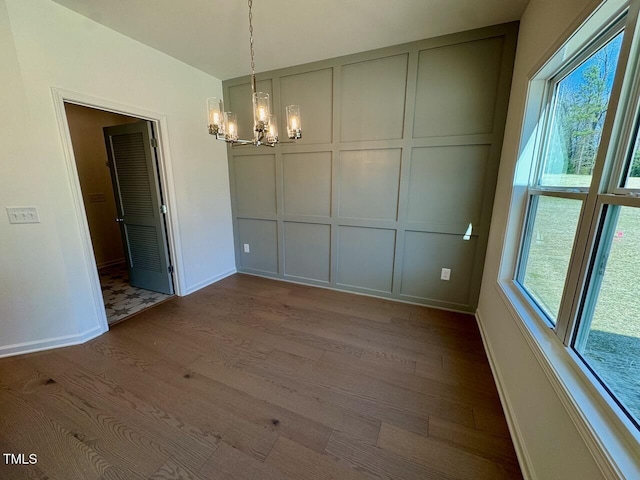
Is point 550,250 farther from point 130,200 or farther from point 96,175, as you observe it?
point 96,175

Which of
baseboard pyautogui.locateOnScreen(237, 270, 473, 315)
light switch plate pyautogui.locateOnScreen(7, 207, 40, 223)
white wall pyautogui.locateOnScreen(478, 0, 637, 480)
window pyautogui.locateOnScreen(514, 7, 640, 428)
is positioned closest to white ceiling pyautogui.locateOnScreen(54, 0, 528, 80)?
white wall pyautogui.locateOnScreen(478, 0, 637, 480)

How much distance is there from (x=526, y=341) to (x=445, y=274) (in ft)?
4.28

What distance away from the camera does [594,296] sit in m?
1.03

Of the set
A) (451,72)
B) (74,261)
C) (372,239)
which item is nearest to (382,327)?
(372,239)

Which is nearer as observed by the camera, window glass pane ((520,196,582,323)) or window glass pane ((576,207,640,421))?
window glass pane ((576,207,640,421))

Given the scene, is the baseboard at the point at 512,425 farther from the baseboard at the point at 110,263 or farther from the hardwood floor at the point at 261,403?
the baseboard at the point at 110,263

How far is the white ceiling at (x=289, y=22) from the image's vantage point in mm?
1850

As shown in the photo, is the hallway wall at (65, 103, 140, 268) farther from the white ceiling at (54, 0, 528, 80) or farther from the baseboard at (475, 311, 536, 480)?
the baseboard at (475, 311, 536, 480)

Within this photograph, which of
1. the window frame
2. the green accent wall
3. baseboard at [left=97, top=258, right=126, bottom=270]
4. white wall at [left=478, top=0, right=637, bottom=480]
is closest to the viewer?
white wall at [left=478, top=0, right=637, bottom=480]

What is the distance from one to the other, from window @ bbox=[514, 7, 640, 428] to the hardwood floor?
0.74 metres

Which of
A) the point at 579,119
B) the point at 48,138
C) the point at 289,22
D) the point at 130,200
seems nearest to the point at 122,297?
the point at 130,200

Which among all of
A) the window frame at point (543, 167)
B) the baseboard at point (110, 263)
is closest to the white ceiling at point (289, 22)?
the window frame at point (543, 167)

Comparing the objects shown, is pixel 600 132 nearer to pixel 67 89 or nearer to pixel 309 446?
pixel 309 446

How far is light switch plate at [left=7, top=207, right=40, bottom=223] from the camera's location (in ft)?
6.00
